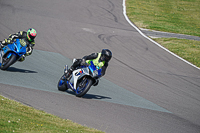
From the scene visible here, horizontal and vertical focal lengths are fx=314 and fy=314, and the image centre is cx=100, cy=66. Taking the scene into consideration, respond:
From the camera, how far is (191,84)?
14938 mm

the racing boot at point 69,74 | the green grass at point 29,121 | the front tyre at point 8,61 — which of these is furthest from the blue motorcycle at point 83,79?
the green grass at point 29,121

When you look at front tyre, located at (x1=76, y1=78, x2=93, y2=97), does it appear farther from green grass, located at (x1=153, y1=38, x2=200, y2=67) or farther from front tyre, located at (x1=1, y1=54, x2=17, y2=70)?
green grass, located at (x1=153, y1=38, x2=200, y2=67)

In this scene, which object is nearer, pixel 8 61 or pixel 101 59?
Answer: pixel 101 59

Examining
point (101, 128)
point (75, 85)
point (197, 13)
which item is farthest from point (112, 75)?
point (197, 13)

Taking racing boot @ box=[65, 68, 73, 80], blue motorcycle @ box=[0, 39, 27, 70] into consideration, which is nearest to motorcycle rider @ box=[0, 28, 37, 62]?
blue motorcycle @ box=[0, 39, 27, 70]

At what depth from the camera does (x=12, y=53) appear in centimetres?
1126

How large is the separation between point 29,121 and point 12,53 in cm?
520

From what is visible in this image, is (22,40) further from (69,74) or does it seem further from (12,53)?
(69,74)

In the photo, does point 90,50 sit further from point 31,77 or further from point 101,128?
point 101,128

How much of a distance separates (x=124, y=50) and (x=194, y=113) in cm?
796

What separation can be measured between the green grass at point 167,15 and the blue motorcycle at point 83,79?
50.8 feet

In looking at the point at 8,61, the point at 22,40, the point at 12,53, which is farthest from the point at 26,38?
the point at 8,61

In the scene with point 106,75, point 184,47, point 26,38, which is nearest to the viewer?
point 26,38

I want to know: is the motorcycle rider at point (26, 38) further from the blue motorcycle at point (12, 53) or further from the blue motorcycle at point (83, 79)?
the blue motorcycle at point (83, 79)
